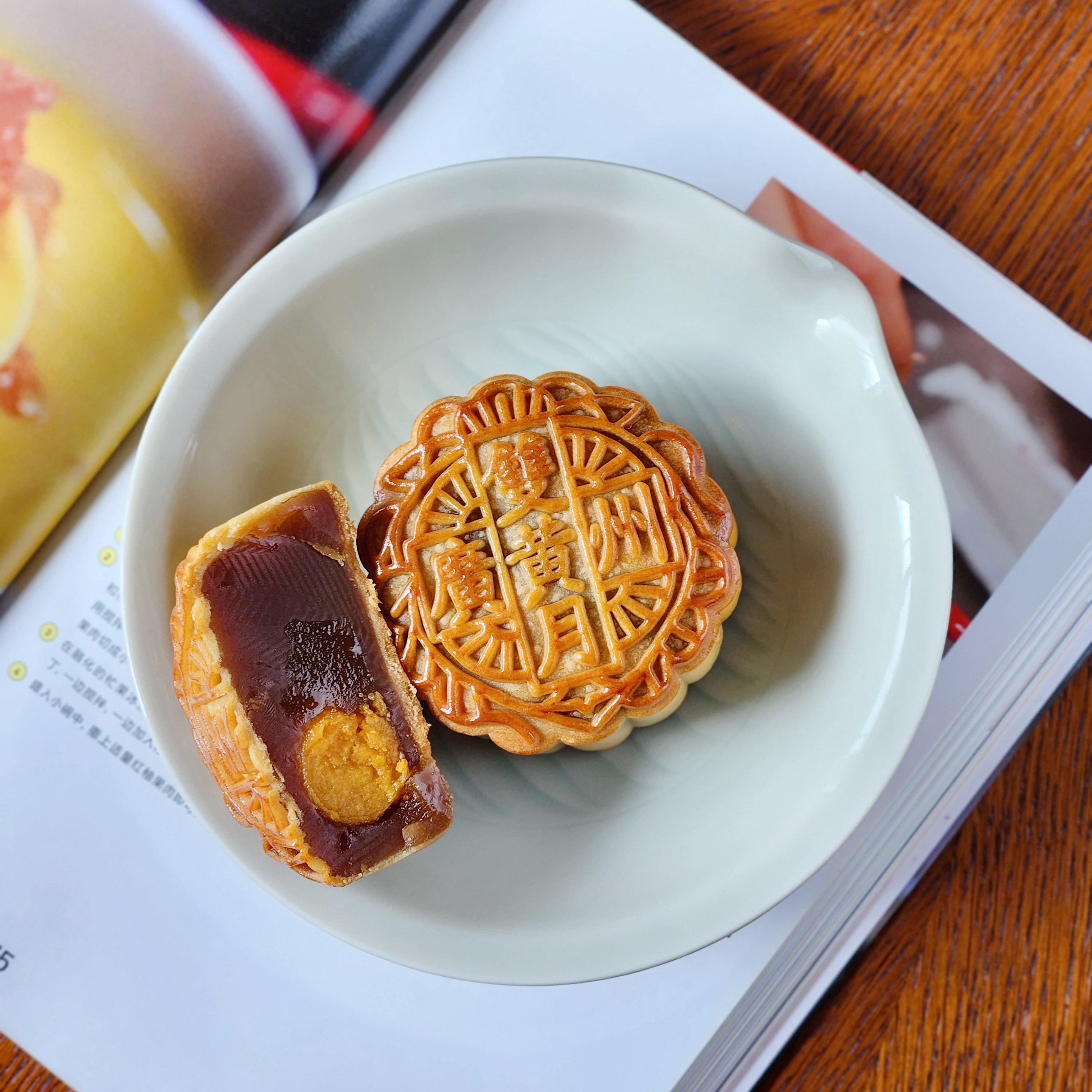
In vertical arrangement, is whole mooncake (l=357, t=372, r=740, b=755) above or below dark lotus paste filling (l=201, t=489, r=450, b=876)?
above

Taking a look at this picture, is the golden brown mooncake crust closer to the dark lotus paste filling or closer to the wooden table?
the dark lotus paste filling

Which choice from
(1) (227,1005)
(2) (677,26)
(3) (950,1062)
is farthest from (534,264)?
(3) (950,1062)

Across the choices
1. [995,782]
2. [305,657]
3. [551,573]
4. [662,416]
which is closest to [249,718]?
[305,657]

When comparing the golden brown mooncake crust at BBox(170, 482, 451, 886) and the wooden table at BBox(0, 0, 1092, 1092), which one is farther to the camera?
the wooden table at BBox(0, 0, 1092, 1092)

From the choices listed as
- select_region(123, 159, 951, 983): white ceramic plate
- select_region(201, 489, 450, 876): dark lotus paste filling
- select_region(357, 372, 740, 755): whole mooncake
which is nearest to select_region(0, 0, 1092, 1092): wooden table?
select_region(123, 159, 951, 983): white ceramic plate

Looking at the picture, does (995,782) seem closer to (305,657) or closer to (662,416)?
(662,416)

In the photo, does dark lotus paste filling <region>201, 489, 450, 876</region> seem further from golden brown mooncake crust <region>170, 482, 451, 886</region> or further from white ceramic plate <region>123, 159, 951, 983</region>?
white ceramic plate <region>123, 159, 951, 983</region>

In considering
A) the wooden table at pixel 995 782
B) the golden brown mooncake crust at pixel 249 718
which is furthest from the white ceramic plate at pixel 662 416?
the wooden table at pixel 995 782

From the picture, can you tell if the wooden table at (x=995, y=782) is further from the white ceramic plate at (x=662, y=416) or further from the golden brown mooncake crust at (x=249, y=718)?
the golden brown mooncake crust at (x=249, y=718)
